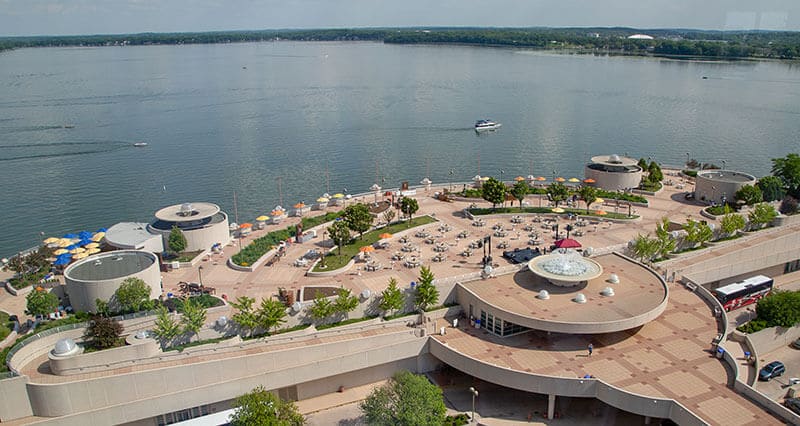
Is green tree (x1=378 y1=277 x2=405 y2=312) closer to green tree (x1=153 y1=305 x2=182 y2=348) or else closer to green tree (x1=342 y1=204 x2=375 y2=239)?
green tree (x1=342 y1=204 x2=375 y2=239)

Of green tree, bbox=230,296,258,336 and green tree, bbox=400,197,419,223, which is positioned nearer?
green tree, bbox=230,296,258,336

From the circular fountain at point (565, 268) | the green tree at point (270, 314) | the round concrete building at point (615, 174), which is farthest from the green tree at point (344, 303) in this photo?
the round concrete building at point (615, 174)

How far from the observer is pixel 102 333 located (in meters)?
30.4

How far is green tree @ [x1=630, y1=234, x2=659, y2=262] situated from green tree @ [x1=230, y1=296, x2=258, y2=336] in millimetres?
27310

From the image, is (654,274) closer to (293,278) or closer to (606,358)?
(606,358)

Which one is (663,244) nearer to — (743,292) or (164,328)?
(743,292)

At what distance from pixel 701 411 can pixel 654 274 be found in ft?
41.6

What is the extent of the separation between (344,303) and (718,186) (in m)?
40.0

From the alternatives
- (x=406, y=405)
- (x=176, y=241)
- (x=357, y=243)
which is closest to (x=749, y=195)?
(x=357, y=243)

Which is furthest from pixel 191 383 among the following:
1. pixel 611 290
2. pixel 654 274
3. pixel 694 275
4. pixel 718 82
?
pixel 718 82

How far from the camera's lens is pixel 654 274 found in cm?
3856

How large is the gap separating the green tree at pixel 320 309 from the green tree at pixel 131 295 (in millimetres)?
9862


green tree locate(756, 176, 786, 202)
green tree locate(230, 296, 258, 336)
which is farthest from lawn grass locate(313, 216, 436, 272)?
green tree locate(756, 176, 786, 202)

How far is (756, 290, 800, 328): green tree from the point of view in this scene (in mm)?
37031
